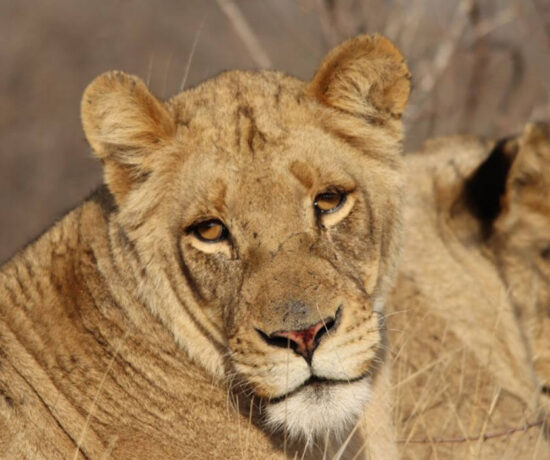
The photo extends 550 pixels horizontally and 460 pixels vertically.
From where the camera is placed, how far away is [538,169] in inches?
245

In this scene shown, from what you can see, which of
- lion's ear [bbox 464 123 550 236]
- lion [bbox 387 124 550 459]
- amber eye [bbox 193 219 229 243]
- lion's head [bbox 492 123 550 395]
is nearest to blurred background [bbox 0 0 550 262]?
lion [bbox 387 124 550 459]

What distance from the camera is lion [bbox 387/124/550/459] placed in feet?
17.9

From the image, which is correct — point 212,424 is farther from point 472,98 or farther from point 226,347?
point 472,98

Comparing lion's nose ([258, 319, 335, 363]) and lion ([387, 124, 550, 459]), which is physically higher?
lion's nose ([258, 319, 335, 363])

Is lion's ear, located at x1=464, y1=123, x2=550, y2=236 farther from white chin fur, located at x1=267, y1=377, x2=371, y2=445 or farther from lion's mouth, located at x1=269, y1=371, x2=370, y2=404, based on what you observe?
lion's mouth, located at x1=269, y1=371, x2=370, y2=404

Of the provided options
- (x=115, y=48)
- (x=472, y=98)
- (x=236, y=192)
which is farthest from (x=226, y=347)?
(x=115, y=48)

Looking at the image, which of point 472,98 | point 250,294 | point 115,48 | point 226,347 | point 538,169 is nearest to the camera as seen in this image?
point 250,294

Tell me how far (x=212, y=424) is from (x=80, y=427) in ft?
1.75

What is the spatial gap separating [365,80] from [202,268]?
42.6 inches

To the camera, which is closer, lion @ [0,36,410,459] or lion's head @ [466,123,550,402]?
lion @ [0,36,410,459]

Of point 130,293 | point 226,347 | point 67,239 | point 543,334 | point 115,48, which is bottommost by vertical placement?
point 543,334

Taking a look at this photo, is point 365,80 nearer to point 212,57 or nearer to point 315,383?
point 315,383

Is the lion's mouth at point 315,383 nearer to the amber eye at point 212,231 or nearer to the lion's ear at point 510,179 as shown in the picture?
the amber eye at point 212,231

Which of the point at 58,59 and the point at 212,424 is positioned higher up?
the point at 58,59
